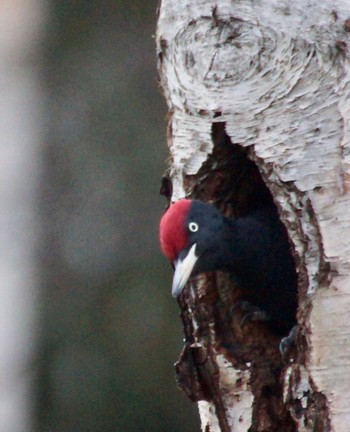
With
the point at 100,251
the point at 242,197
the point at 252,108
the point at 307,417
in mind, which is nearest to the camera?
the point at 307,417

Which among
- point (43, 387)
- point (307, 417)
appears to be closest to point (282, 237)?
point (307, 417)

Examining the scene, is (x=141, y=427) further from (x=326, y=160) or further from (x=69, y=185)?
(x=326, y=160)

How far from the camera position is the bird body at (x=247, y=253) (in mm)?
4395

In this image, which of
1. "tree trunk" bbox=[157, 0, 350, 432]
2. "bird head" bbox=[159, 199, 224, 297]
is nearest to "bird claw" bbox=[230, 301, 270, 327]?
"tree trunk" bbox=[157, 0, 350, 432]

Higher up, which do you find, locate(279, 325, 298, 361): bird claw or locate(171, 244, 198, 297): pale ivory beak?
locate(171, 244, 198, 297): pale ivory beak

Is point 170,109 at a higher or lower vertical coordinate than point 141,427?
higher

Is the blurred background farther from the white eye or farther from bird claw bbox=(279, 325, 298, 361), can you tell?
bird claw bbox=(279, 325, 298, 361)

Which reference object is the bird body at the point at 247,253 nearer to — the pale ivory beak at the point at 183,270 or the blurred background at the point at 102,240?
the pale ivory beak at the point at 183,270

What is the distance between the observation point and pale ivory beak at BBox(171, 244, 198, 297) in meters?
4.23

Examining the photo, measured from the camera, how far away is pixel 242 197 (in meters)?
4.72

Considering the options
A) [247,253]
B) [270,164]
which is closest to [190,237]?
[247,253]

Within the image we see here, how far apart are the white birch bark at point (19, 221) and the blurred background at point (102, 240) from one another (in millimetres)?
62

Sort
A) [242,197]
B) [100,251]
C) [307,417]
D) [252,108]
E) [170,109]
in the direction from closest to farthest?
[307,417]
[252,108]
[170,109]
[242,197]
[100,251]

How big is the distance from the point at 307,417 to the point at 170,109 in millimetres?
1325
